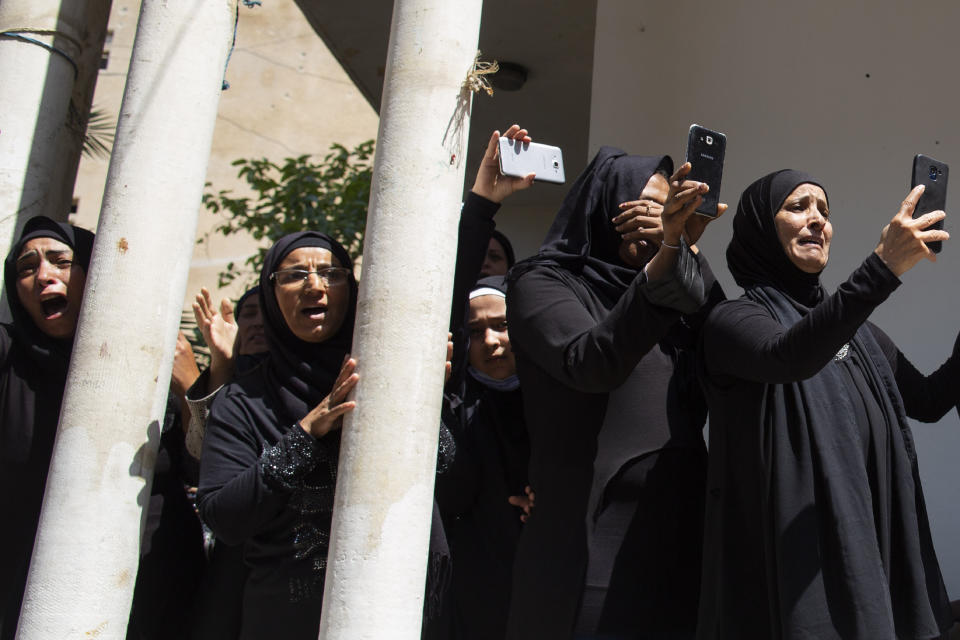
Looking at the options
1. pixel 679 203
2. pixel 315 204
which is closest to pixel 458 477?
pixel 679 203

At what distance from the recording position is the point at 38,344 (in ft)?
10.8

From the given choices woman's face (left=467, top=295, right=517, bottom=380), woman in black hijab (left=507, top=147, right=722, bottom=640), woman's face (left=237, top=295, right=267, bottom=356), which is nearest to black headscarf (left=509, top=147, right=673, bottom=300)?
woman in black hijab (left=507, top=147, right=722, bottom=640)

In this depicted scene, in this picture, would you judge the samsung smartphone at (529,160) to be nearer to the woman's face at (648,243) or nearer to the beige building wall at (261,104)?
the woman's face at (648,243)

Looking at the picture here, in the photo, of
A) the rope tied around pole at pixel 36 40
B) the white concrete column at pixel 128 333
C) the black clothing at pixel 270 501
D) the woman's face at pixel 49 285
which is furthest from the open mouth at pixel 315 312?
the rope tied around pole at pixel 36 40

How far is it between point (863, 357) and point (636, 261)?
58 centimetres

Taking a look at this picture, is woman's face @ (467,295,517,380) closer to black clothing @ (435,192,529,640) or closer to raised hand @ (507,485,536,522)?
black clothing @ (435,192,529,640)

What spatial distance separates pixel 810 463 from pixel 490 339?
3.94ft

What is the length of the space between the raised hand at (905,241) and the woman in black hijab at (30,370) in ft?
7.84

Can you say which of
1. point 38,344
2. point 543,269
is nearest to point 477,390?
point 543,269

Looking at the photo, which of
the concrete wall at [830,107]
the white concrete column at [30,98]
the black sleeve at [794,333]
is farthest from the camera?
the concrete wall at [830,107]

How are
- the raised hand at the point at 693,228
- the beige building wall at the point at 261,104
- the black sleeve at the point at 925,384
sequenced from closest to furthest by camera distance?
1. the raised hand at the point at 693,228
2. the black sleeve at the point at 925,384
3. the beige building wall at the point at 261,104

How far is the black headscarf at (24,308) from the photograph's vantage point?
3277mm

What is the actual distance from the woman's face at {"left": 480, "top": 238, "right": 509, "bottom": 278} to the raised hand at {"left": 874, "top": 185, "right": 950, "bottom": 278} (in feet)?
6.72

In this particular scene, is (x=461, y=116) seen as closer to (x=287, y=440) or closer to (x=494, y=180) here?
(x=494, y=180)
